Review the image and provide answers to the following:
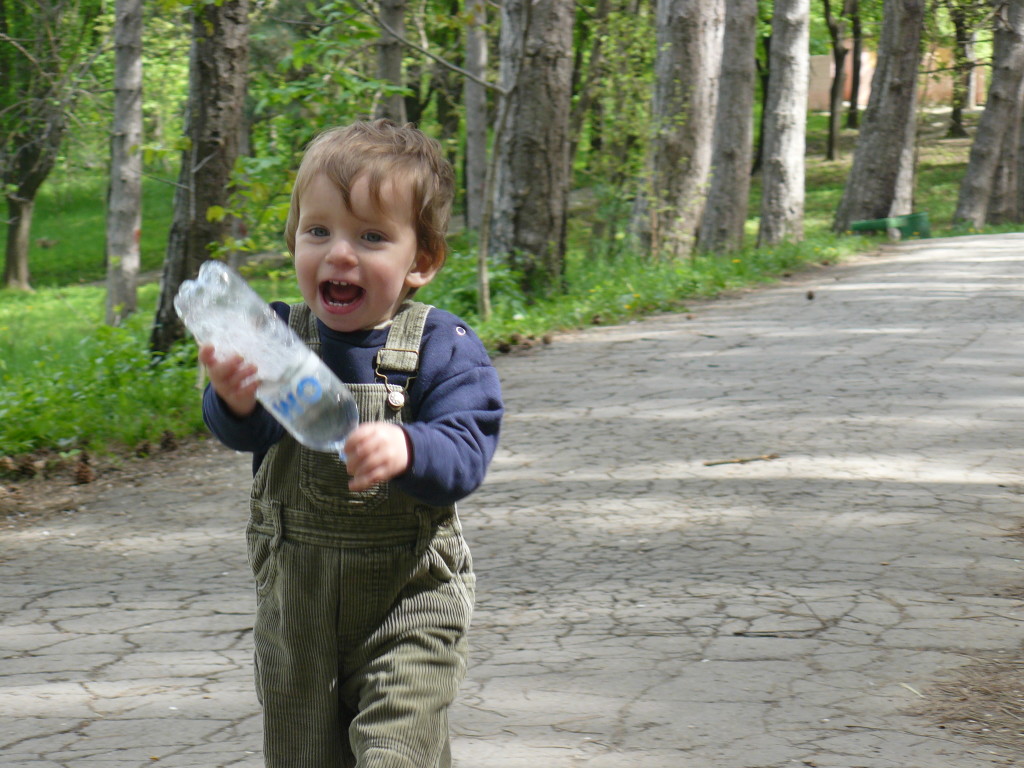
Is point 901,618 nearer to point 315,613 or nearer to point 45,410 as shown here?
point 315,613

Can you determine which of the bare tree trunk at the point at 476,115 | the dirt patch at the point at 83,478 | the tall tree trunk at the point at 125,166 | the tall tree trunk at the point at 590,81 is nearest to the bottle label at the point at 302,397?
the dirt patch at the point at 83,478

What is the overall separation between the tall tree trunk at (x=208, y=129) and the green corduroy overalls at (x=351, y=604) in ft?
18.9

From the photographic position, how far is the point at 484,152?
21859mm

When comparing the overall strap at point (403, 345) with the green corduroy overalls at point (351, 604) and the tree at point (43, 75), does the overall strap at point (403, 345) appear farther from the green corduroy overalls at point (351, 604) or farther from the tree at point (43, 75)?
the tree at point (43, 75)

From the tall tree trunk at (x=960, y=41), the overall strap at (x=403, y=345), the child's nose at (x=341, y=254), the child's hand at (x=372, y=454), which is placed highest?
the tall tree trunk at (x=960, y=41)

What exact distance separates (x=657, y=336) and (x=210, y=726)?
6.86 m

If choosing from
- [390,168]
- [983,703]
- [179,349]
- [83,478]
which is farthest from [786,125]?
[390,168]

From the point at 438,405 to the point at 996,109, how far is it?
2370 cm

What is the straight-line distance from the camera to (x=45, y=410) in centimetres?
Result: 709

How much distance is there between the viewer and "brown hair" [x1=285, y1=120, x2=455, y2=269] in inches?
86.4

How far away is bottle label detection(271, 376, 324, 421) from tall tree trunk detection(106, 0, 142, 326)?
856 cm

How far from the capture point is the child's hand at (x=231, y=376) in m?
2.04

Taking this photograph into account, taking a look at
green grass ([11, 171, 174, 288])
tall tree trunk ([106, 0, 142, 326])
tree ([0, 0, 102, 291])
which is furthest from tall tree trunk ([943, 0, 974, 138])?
green grass ([11, 171, 174, 288])

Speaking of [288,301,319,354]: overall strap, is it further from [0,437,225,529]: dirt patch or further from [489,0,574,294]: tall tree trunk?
[489,0,574,294]: tall tree trunk
